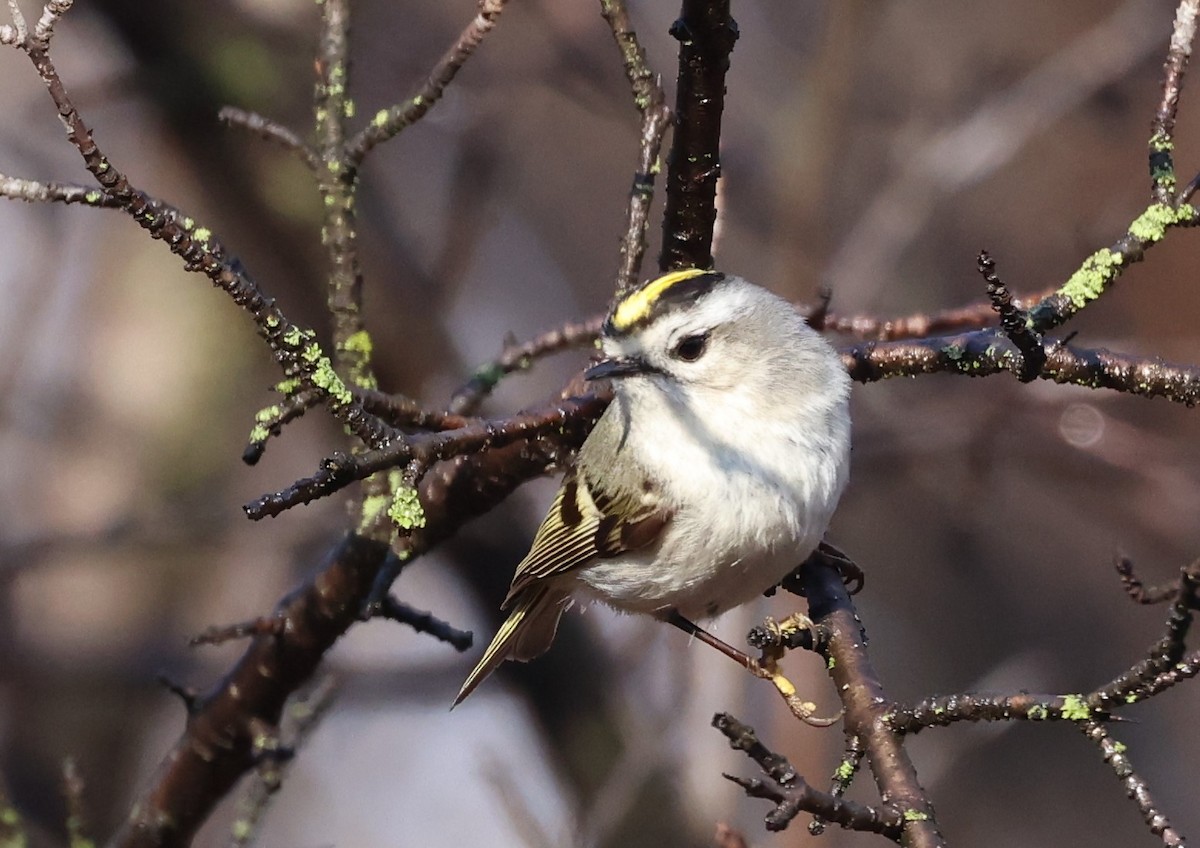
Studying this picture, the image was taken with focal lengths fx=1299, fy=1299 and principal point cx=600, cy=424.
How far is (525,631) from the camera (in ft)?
8.18

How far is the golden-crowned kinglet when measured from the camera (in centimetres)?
199

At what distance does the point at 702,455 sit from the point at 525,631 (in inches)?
24.4

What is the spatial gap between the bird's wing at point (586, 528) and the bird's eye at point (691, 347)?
23cm

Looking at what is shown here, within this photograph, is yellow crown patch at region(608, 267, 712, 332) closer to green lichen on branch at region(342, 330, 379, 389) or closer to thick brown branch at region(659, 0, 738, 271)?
thick brown branch at region(659, 0, 738, 271)

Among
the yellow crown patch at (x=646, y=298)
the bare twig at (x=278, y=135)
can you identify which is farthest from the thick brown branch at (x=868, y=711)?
the bare twig at (x=278, y=135)

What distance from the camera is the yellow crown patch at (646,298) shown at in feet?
6.73

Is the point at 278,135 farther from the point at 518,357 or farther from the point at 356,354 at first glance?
the point at 518,357

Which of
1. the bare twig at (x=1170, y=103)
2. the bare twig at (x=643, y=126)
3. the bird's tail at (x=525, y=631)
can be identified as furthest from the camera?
the bird's tail at (x=525, y=631)

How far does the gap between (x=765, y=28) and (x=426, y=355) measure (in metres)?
2.39

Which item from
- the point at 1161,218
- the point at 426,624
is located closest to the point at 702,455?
the point at 426,624

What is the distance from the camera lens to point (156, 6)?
3.25m

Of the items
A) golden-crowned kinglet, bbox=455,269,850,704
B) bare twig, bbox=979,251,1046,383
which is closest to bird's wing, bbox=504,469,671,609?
golden-crowned kinglet, bbox=455,269,850,704

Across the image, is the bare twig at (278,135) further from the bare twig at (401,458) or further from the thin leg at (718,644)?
the thin leg at (718,644)

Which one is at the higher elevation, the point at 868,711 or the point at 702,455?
the point at 702,455
